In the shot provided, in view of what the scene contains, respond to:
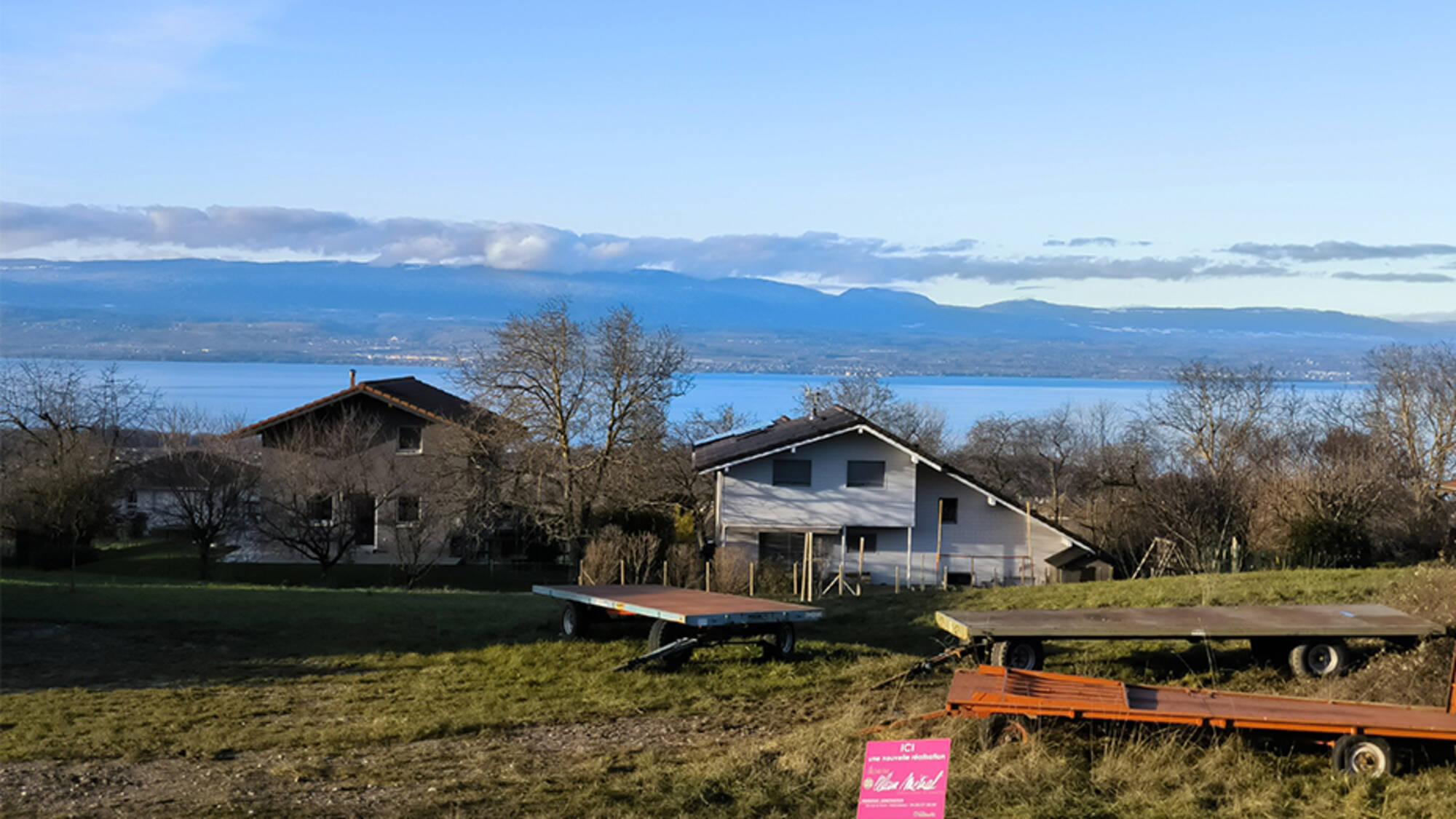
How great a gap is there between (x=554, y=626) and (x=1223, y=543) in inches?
963

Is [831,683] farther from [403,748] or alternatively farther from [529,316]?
[529,316]

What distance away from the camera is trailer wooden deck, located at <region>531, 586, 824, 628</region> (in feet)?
47.7

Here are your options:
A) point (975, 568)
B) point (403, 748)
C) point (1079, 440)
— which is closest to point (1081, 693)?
point (403, 748)

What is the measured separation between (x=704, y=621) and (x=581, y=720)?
7.85ft

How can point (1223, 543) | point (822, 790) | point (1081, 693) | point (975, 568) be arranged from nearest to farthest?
point (822, 790), point (1081, 693), point (1223, 543), point (975, 568)

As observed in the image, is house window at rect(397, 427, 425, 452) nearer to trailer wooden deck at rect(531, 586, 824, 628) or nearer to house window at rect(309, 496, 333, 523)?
house window at rect(309, 496, 333, 523)

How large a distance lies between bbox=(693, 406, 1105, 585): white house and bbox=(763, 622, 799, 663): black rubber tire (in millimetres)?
24840

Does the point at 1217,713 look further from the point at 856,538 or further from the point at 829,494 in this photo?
the point at 856,538

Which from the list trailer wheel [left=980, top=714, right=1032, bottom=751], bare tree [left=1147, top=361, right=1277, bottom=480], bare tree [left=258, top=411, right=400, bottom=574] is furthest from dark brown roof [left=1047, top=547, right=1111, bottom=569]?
trailer wheel [left=980, top=714, right=1032, bottom=751]

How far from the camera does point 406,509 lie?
140ft

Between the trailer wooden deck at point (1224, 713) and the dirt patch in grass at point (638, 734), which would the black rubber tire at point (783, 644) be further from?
the trailer wooden deck at point (1224, 713)

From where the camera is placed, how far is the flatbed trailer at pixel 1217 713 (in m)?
Result: 8.97

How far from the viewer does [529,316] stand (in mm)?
42125

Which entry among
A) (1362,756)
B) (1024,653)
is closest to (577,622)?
(1024,653)
